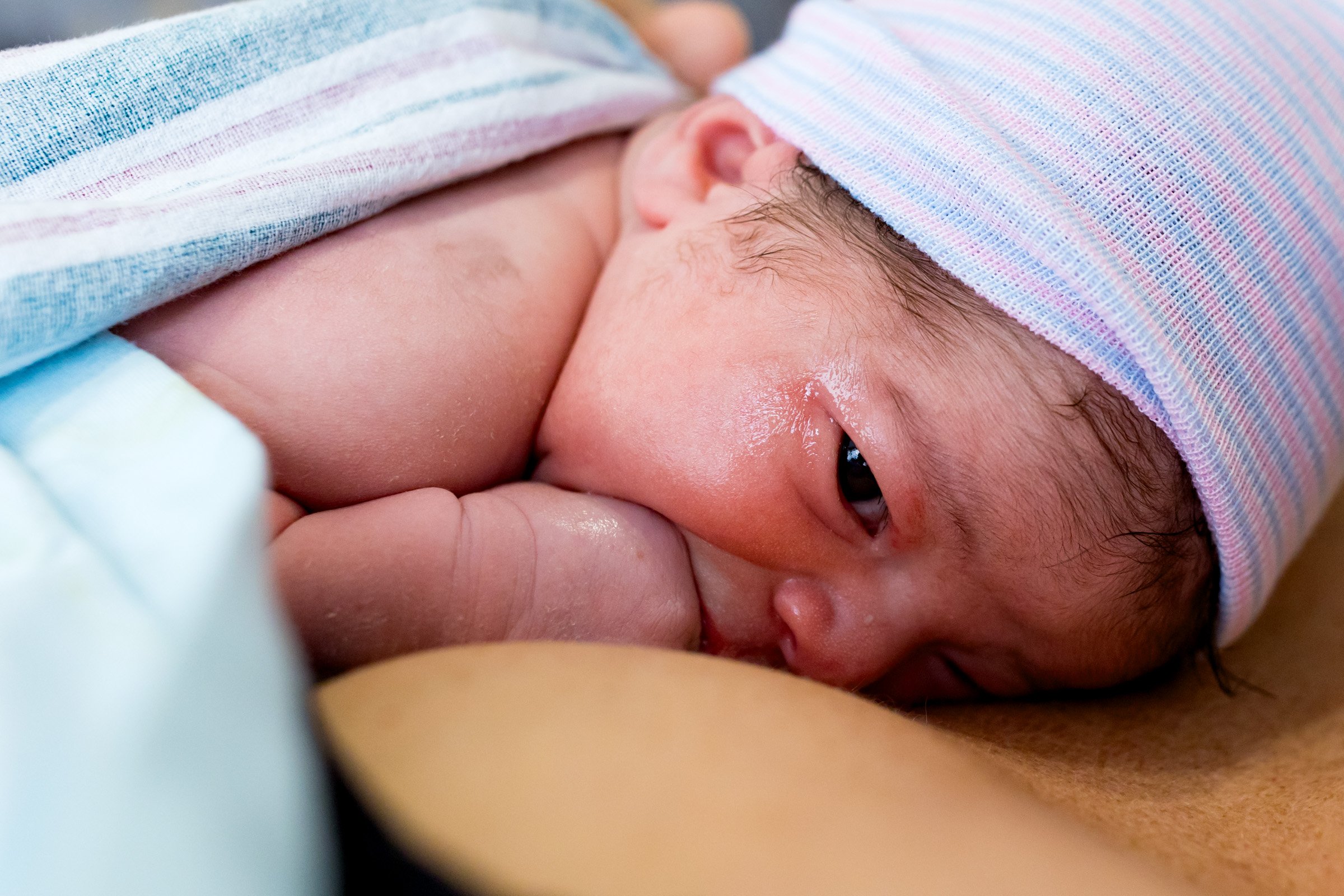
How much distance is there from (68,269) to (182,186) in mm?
149

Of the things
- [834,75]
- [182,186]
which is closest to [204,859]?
[182,186]

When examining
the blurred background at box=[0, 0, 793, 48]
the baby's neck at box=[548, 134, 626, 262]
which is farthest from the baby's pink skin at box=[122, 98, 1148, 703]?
the blurred background at box=[0, 0, 793, 48]

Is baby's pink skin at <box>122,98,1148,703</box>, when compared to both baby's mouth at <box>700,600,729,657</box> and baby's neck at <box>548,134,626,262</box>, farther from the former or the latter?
baby's neck at <box>548,134,626,262</box>

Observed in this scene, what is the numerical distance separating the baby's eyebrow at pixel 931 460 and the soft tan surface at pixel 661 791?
249mm

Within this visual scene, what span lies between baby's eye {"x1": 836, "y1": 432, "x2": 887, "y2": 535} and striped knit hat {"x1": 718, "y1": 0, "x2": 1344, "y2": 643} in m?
0.16

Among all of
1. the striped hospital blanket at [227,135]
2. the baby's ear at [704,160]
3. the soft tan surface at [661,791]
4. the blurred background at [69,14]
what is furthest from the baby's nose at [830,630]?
the blurred background at [69,14]

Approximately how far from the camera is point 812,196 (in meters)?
0.85

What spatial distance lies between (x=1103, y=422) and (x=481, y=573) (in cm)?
48

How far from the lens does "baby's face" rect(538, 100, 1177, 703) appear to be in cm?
75

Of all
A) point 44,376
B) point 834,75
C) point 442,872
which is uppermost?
point 834,75

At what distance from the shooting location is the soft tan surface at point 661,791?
1.43 feet

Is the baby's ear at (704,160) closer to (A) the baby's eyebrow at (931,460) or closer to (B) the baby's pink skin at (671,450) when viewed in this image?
(B) the baby's pink skin at (671,450)

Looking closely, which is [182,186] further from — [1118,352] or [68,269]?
[1118,352]

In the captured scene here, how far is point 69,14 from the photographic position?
3.95 feet
